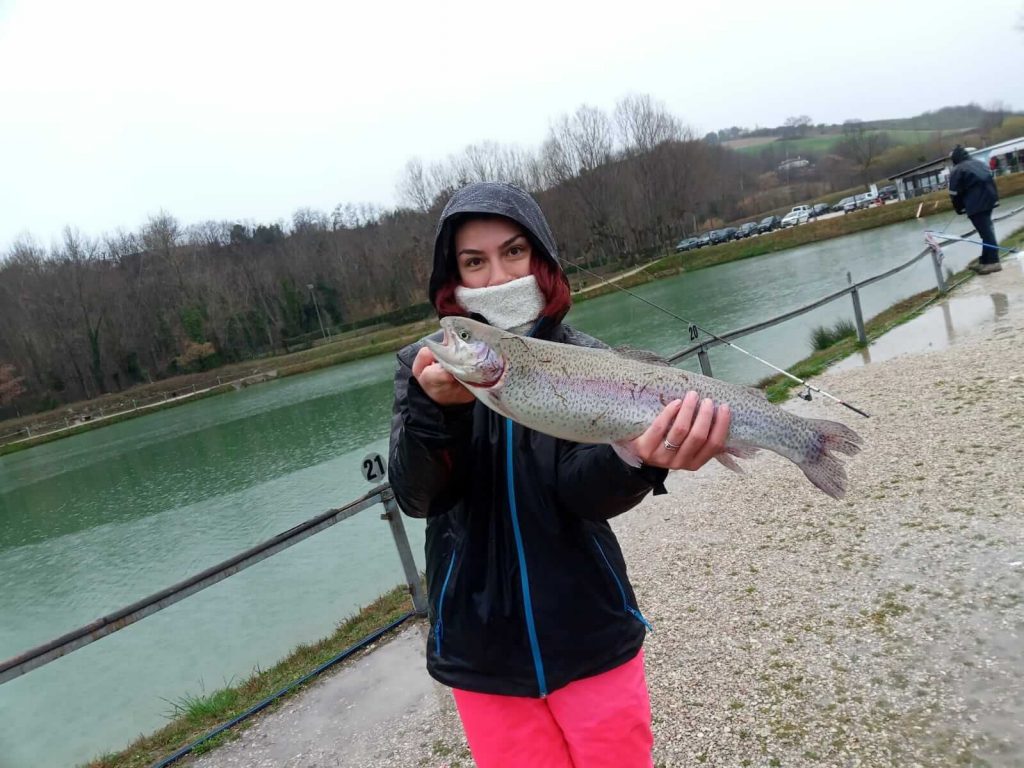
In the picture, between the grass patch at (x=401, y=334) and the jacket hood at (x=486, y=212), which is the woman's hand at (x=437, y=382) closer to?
the jacket hood at (x=486, y=212)

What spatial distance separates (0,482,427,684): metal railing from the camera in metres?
3.78

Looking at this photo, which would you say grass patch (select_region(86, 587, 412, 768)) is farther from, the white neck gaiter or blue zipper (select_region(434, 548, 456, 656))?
the white neck gaiter

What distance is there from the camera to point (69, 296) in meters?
86.8

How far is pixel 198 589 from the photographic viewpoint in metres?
4.63

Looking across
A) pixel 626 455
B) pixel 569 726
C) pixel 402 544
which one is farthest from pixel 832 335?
pixel 569 726

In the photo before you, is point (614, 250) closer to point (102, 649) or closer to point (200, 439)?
point (200, 439)

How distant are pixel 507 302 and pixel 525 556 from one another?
934mm

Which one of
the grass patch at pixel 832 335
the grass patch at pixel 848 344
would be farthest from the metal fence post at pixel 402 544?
the grass patch at pixel 832 335

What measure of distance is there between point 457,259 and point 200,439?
33494 millimetres

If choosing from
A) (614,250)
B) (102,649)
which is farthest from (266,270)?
(102,649)

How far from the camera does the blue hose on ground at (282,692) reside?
4492 mm

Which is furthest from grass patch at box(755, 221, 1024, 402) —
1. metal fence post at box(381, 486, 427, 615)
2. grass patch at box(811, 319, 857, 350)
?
metal fence post at box(381, 486, 427, 615)

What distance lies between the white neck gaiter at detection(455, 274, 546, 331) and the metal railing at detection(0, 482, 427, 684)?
3050 millimetres

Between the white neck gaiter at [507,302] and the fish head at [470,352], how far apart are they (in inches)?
7.5
